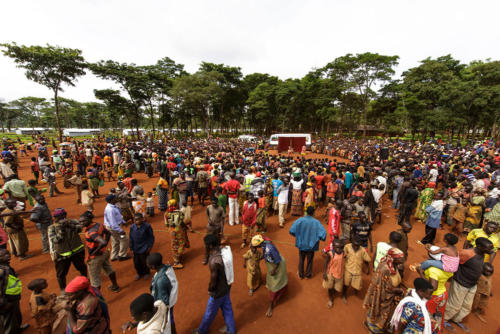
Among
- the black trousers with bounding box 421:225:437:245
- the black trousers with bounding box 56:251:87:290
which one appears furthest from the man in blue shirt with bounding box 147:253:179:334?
the black trousers with bounding box 421:225:437:245

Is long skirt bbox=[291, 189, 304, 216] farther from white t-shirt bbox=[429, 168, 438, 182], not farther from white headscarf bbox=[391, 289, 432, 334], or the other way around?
white t-shirt bbox=[429, 168, 438, 182]

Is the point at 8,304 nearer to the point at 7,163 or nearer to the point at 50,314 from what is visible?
the point at 50,314

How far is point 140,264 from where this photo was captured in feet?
15.1

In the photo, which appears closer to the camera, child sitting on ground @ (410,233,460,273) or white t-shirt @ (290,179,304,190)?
child sitting on ground @ (410,233,460,273)

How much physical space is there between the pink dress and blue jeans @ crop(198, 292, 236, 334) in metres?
3.43

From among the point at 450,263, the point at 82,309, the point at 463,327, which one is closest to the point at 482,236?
the point at 450,263

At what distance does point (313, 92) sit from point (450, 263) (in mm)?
42002

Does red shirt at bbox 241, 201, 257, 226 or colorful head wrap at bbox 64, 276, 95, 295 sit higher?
colorful head wrap at bbox 64, 276, 95, 295

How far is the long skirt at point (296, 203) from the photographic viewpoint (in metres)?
7.57

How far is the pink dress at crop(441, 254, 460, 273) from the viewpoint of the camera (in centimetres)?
312

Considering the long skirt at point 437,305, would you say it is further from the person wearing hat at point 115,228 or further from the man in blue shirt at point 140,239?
the person wearing hat at point 115,228

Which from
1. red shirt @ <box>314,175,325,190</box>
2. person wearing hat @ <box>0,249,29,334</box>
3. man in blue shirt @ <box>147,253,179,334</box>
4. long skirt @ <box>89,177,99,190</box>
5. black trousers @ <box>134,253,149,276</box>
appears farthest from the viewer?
long skirt @ <box>89,177,99,190</box>

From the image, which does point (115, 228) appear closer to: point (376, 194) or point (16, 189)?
point (16, 189)

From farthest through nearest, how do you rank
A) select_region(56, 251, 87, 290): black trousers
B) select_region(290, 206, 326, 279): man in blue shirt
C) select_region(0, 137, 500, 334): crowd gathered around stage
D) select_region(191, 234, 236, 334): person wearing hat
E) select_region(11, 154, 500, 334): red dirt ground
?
select_region(290, 206, 326, 279): man in blue shirt
select_region(56, 251, 87, 290): black trousers
select_region(11, 154, 500, 334): red dirt ground
select_region(191, 234, 236, 334): person wearing hat
select_region(0, 137, 500, 334): crowd gathered around stage
